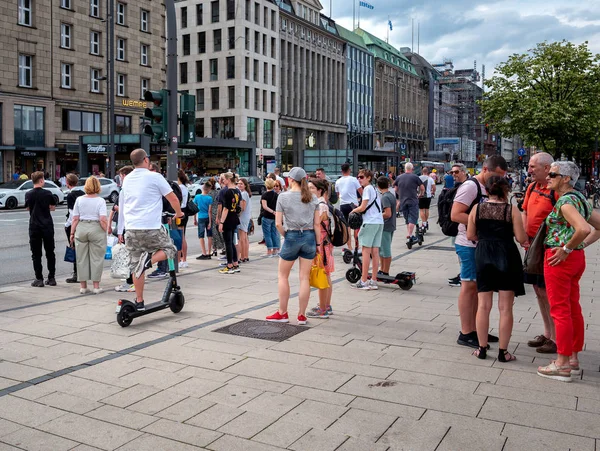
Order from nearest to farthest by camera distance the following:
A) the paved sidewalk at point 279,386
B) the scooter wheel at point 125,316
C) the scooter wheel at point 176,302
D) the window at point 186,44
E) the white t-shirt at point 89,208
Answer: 1. the paved sidewalk at point 279,386
2. the scooter wheel at point 125,316
3. the scooter wheel at point 176,302
4. the white t-shirt at point 89,208
5. the window at point 186,44

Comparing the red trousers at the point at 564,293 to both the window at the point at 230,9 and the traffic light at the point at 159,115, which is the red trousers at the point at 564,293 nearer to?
the traffic light at the point at 159,115

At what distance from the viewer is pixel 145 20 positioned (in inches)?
2025

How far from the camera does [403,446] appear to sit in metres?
4.01

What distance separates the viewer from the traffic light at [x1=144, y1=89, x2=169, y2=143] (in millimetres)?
10844

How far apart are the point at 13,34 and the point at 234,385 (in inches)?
1625

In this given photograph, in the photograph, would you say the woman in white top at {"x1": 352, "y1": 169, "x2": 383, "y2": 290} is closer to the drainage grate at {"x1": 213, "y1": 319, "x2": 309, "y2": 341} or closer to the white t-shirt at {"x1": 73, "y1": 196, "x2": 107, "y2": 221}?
the drainage grate at {"x1": 213, "y1": 319, "x2": 309, "y2": 341}

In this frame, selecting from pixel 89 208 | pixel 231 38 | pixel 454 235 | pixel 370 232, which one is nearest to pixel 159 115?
pixel 89 208

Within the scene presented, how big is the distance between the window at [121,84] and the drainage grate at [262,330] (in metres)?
44.9

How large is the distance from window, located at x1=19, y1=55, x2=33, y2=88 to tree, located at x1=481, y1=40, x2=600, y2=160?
27.6 m

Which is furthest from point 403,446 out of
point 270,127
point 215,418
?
point 270,127

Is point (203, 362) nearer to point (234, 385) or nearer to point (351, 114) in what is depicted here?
point (234, 385)

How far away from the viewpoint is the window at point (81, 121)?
4484cm

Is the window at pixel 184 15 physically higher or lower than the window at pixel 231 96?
higher

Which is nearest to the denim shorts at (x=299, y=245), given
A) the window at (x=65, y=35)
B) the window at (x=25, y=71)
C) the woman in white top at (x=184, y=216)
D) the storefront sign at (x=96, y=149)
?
the woman in white top at (x=184, y=216)
